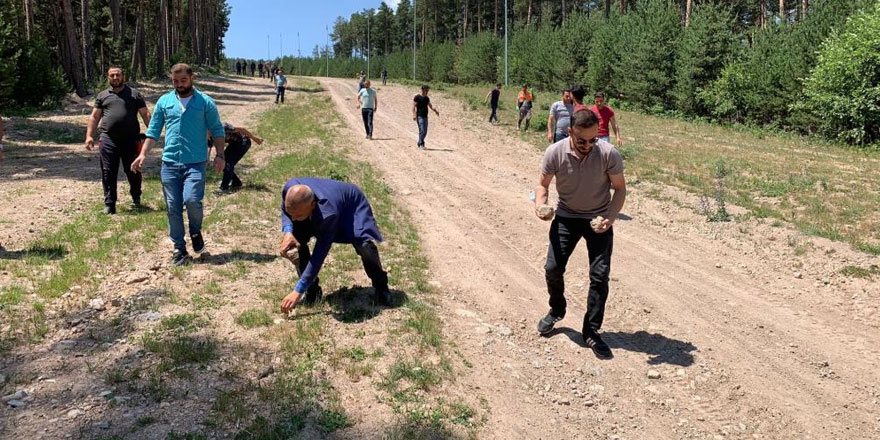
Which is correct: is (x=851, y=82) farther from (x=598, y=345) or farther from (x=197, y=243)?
(x=197, y=243)

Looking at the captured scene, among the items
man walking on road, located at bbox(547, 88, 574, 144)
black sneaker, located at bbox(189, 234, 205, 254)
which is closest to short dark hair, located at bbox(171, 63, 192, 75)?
black sneaker, located at bbox(189, 234, 205, 254)

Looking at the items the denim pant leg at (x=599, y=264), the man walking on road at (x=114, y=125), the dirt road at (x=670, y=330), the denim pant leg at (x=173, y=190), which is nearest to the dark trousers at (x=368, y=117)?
the dirt road at (x=670, y=330)

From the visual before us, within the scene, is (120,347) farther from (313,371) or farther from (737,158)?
(737,158)

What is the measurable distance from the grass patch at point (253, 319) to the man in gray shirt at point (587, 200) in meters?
2.56

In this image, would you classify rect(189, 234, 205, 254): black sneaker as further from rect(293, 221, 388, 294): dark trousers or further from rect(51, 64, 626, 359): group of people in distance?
rect(293, 221, 388, 294): dark trousers

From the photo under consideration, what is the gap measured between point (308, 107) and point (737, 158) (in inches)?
701

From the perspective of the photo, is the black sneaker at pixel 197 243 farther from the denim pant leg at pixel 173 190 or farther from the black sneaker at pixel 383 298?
the black sneaker at pixel 383 298

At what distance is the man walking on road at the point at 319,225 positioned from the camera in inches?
189

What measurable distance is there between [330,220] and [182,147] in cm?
242

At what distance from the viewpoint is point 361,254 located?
Result: 552 centimetres

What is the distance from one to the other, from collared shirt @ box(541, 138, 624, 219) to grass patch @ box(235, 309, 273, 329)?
9.17ft

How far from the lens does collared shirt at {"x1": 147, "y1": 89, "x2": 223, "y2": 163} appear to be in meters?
6.32

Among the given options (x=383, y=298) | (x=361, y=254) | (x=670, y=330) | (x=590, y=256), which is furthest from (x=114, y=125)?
(x=670, y=330)

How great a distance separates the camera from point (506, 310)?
6156 millimetres
